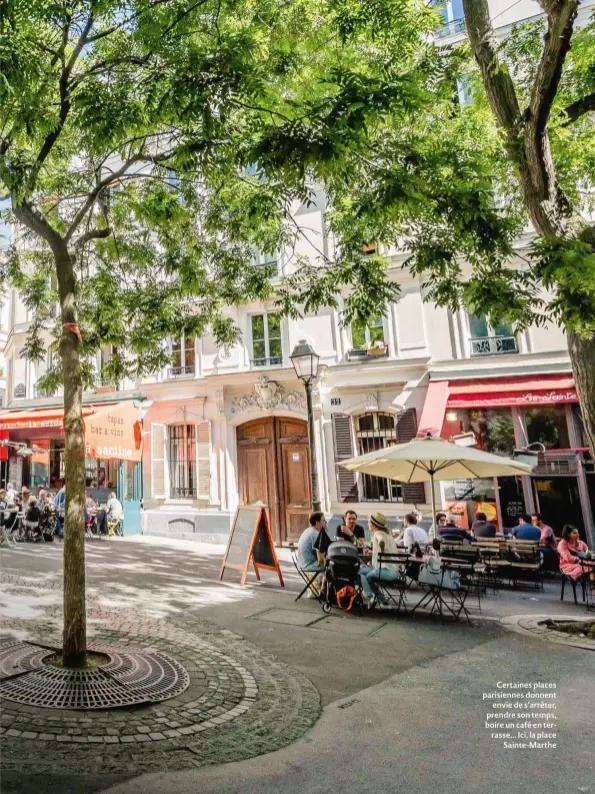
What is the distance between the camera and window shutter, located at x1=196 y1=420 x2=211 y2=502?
49.2ft

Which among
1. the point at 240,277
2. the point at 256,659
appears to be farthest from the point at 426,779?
the point at 240,277

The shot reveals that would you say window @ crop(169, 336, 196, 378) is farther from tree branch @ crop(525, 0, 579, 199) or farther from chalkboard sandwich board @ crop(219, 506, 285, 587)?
tree branch @ crop(525, 0, 579, 199)

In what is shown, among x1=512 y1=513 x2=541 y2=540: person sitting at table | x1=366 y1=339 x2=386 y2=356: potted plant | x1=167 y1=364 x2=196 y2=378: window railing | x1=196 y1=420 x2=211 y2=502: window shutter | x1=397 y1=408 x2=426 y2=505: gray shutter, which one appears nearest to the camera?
x1=512 y1=513 x2=541 y2=540: person sitting at table

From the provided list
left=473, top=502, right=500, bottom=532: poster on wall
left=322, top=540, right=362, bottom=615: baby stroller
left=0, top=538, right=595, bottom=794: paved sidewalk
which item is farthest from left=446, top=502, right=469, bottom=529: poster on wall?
left=322, top=540, right=362, bottom=615: baby stroller

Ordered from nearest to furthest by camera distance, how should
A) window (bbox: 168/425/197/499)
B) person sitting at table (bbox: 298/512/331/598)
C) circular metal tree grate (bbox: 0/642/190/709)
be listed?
1. circular metal tree grate (bbox: 0/642/190/709)
2. person sitting at table (bbox: 298/512/331/598)
3. window (bbox: 168/425/197/499)

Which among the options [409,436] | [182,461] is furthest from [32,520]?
[409,436]

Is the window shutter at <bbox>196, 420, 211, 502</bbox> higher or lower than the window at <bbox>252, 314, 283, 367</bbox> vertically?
lower

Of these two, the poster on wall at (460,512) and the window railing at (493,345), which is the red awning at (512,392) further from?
the poster on wall at (460,512)

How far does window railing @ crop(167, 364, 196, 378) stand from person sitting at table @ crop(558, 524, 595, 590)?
1089 cm

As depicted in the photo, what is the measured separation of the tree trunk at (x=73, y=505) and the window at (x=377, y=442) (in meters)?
9.18

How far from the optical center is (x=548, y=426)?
11.6 metres

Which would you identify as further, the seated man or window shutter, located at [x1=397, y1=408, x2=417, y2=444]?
window shutter, located at [x1=397, y1=408, x2=417, y2=444]

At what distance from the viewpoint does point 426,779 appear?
127 inches

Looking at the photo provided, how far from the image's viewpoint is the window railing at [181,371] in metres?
15.8
